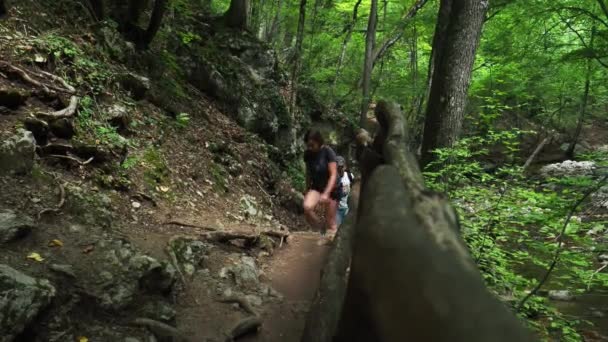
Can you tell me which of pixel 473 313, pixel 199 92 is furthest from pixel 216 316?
pixel 199 92

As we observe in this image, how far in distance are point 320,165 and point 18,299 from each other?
4606 millimetres

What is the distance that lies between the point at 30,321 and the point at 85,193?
8.41 ft

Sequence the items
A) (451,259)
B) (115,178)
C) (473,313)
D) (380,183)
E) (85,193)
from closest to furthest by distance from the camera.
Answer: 1. (473,313)
2. (451,259)
3. (380,183)
4. (85,193)
5. (115,178)

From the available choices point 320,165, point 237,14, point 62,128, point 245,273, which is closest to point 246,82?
point 237,14

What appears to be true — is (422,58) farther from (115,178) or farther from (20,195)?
(20,195)

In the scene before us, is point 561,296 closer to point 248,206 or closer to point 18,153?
point 248,206

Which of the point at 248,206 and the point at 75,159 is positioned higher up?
the point at 75,159

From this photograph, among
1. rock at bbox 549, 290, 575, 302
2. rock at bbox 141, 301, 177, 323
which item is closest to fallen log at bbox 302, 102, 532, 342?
rock at bbox 141, 301, 177, 323

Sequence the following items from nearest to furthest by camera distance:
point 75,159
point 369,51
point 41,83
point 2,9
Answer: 1. point 75,159
2. point 41,83
3. point 2,9
4. point 369,51

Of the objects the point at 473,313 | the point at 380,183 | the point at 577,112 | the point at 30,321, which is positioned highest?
the point at 577,112

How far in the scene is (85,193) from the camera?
18.3 ft

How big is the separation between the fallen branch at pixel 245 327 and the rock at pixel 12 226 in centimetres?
226

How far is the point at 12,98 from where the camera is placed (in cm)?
576

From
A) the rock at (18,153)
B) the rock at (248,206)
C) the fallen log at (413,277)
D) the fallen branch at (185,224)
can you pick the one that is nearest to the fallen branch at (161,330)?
the fallen log at (413,277)
